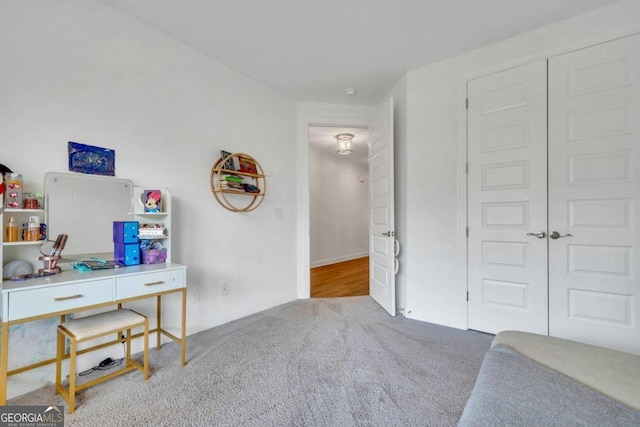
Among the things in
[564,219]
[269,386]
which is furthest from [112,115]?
[564,219]

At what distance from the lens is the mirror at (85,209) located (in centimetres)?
176

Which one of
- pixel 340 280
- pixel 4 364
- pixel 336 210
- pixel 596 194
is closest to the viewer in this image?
pixel 4 364

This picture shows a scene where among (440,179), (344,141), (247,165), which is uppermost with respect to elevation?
(344,141)

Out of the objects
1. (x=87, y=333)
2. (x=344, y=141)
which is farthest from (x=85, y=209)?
(x=344, y=141)

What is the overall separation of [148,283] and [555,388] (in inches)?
77.3

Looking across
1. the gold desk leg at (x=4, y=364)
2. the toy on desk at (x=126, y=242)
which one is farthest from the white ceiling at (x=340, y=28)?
the gold desk leg at (x=4, y=364)

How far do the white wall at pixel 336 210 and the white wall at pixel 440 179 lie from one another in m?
3.16

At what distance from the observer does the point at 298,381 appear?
5.78ft

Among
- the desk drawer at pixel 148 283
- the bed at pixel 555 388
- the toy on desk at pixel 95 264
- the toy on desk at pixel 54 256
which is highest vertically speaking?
the toy on desk at pixel 54 256

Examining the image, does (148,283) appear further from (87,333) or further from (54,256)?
(54,256)

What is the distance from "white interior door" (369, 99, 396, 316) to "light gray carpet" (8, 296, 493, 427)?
546 millimetres

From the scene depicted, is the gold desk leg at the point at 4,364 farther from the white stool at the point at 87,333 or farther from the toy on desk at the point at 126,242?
the toy on desk at the point at 126,242

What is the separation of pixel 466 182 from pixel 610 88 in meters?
1.09

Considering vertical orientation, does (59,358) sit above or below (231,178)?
below
